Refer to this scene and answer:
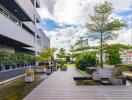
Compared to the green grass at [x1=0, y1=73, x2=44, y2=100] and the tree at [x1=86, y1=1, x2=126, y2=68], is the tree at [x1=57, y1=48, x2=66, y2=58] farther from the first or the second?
the green grass at [x1=0, y1=73, x2=44, y2=100]

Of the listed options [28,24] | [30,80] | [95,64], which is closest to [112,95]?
[30,80]

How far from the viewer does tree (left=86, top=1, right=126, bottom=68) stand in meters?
31.2

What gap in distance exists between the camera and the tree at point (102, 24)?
31172 mm

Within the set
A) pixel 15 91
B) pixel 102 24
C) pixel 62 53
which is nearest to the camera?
pixel 15 91

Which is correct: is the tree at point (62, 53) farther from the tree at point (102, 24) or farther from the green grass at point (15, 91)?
the green grass at point (15, 91)

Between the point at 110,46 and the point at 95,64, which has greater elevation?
the point at 110,46

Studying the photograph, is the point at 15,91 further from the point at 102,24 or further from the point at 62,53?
the point at 62,53

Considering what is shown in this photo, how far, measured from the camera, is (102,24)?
3161cm

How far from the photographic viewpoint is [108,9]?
31.7m

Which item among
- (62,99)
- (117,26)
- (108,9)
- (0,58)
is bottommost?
(62,99)

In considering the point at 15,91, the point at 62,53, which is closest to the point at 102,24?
the point at 15,91

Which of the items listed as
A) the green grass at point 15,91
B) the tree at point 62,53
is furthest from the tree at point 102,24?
the tree at point 62,53

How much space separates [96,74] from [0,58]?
7.96 metres

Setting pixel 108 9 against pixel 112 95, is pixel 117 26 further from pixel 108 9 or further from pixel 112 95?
pixel 112 95
